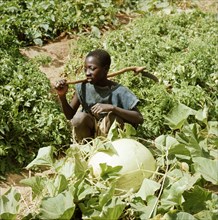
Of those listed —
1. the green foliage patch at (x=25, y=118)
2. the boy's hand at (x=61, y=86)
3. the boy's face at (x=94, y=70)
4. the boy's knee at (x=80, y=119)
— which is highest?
the boy's face at (x=94, y=70)

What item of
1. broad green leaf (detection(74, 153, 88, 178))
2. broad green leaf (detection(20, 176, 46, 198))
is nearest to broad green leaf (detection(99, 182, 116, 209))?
broad green leaf (detection(74, 153, 88, 178))

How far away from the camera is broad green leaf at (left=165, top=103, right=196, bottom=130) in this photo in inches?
151

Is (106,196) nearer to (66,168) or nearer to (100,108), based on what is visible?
(66,168)

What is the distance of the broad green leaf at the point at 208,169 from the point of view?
3.21 metres

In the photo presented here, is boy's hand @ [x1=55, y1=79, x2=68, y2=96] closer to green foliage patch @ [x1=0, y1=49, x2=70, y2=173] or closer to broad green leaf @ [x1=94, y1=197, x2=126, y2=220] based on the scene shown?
green foliage patch @ [x1=0, y1=49, x2=70, y2=173]

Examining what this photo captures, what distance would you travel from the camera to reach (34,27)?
6.22 metres

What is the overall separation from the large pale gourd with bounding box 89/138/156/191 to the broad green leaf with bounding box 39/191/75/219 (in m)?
0.46

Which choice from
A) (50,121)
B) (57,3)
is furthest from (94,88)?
(57,3)

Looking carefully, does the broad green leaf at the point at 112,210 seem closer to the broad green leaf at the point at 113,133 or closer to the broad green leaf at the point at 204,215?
the broad green leaf at the point at 204,215

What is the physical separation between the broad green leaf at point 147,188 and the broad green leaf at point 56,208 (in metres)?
0.47

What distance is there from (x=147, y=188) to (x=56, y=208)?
598mm

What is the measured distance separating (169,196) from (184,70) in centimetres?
242

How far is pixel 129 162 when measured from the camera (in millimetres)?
3381

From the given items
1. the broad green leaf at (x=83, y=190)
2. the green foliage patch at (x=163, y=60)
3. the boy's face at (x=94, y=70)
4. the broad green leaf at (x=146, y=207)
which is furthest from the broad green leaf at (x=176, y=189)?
the green foliage patch at (x=163, y=60)
